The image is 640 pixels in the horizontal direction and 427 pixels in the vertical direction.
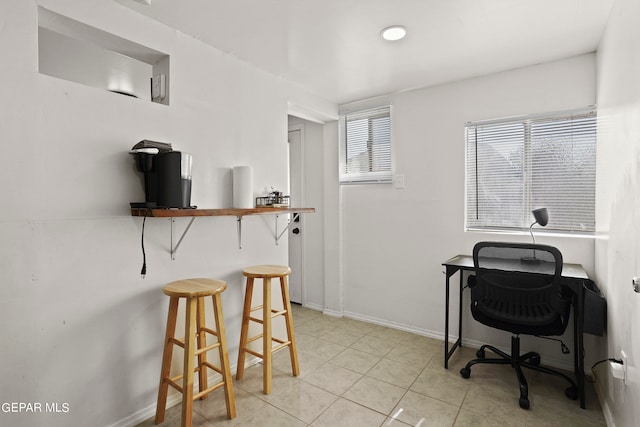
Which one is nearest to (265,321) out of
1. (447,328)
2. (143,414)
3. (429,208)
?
(143,414)

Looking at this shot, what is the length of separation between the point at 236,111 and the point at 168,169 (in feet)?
2.93

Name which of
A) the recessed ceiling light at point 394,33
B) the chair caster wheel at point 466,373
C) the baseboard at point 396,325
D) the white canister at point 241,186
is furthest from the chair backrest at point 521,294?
the white canister at point 241,186

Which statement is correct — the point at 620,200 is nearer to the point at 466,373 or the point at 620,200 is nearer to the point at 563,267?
the point at 563,267

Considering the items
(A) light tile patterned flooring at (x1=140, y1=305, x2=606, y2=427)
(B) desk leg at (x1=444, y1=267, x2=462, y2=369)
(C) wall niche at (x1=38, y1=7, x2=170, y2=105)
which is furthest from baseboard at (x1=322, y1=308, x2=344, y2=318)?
(C) wall niche at (x1=38, y1=7, x2=170, y2=105)

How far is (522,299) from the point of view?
2170 mm

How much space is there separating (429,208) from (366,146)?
3.07ft

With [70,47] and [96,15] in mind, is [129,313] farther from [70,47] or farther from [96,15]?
[70,47]

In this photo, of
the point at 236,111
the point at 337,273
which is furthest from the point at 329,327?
the point at 236,111

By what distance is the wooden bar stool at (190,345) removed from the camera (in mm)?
1759

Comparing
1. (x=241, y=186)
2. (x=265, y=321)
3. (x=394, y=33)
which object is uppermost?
(x=394, y=33)

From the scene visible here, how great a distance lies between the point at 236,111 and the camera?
250 centimetres

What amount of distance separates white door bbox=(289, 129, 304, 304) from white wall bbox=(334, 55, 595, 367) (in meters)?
0.64

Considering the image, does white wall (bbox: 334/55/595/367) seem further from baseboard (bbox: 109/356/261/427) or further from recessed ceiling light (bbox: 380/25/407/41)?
baseboard (bbox: 109/356/261/427)

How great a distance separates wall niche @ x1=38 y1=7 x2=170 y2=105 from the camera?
5.80 ft
